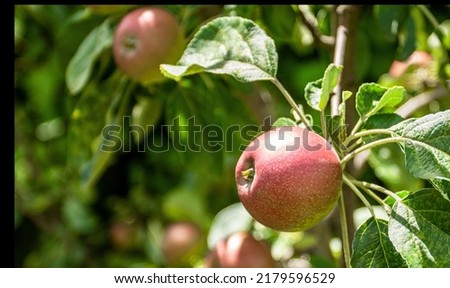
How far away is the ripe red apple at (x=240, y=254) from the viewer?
130 centimetres

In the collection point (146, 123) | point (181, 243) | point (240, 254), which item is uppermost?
point (146, 123)

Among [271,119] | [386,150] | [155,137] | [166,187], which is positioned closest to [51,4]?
[155,137]

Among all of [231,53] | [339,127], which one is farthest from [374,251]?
[231,53]

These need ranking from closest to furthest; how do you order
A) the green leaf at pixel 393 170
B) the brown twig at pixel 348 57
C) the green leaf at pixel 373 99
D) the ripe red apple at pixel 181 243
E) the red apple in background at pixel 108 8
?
the green leaf at pixel 373 99, the brown twig at pixel 348 57, the red apple in background at pixel 108 8, the green leaf at pixel 393 170, the ripe red apple at pixel 181 243

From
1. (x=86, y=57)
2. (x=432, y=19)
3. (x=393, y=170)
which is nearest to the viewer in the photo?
(x=432, y=19)

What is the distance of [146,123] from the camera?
1.62 meters

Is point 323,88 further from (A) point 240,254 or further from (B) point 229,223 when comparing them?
(B) point 229,223

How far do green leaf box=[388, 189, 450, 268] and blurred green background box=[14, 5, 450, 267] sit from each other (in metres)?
0.34

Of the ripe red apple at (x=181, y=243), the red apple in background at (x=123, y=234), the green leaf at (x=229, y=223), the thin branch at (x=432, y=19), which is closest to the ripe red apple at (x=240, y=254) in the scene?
the green leaf at (x=229, y=223)

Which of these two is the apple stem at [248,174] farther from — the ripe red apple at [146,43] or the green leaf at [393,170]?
the green leaf at [393,170]

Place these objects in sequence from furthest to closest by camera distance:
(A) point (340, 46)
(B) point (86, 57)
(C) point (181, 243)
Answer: (C) point (181, 243) → (B) point (86, 57) → (A) point (340, 46)

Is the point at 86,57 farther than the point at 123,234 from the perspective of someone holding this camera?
No

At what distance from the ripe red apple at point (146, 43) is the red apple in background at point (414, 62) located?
525 mm

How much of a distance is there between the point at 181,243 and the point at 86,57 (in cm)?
72
